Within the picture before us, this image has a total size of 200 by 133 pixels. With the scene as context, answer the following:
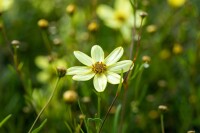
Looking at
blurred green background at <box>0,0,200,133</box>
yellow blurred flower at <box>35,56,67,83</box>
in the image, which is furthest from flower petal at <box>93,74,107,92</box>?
yellow blurred flower at <box>35,56,67,83</box>

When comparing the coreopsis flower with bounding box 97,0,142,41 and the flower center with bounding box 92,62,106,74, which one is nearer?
the flower center with bounding box 92,62,106,74

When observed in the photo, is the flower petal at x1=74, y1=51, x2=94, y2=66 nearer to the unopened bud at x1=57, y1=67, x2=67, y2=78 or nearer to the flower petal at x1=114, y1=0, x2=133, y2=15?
the unopened bud at x1=57, y1=67, x2=67, y2=78

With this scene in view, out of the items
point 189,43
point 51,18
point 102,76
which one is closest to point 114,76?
point 102,76

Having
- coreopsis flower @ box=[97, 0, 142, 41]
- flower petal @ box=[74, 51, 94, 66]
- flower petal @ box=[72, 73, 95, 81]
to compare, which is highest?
coreopsis flower @ box=[97, 0, 142, 41]

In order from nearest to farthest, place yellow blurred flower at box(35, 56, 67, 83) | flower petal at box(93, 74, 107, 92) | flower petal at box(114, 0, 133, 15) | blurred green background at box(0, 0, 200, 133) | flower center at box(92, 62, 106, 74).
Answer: flower petal at box(93, 74, 107, 92), flower center at box(92, 62, 106, 74), blurred green background at box(0, 0, 200, 133), yellow blurred flower at box(35, 56, 67, 83), flower petal at box(114, 0, 133, 15)

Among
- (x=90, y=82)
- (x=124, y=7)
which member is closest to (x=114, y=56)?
(x=90, y=82)

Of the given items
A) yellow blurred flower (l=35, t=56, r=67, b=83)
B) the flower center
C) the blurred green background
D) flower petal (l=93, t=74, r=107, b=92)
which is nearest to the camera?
flower petal (l=93, t=74, r=107, b=92)

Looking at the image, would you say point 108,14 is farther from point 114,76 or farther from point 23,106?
point 114,76

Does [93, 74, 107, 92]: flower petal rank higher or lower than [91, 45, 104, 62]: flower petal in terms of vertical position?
lower

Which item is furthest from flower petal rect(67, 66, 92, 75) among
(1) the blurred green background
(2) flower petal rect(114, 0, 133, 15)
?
(2) flower petal rect(114, 0, 133, 15)
